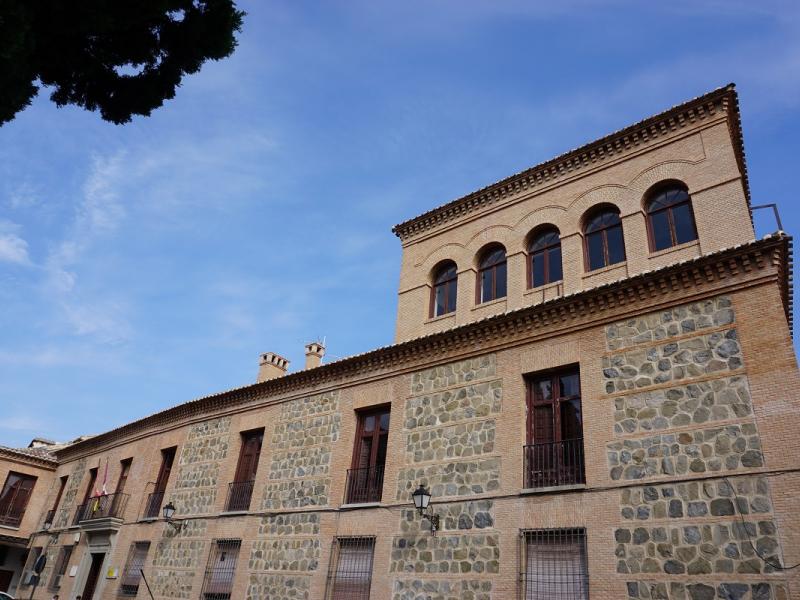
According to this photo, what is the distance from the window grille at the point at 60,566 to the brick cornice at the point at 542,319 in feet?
28.6

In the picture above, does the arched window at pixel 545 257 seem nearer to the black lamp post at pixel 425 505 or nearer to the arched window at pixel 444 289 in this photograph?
the arched window at pixel 444 289

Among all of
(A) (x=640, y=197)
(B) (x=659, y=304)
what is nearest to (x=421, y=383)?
(B) (x=659, y=304)

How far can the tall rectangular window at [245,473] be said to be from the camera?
50.6ft

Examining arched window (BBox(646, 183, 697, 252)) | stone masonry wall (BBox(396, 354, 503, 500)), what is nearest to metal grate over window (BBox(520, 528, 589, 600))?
stone masonry wall (BBox(396, 354, 503, 500))

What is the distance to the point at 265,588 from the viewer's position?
13.4 meters

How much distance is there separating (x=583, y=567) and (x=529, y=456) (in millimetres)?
1932

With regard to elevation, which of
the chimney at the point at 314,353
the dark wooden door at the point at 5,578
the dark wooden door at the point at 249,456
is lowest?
the dark wooden door at the point at 5,578

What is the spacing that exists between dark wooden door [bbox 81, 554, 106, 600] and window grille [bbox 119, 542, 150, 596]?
1951mm

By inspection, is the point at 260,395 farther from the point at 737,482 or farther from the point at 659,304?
the point at 737,482

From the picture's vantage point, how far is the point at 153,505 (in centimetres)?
1827

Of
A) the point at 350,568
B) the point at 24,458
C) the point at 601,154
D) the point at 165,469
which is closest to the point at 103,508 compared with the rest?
the point at 165,469

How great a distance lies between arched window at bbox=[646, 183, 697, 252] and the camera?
11.9 metres

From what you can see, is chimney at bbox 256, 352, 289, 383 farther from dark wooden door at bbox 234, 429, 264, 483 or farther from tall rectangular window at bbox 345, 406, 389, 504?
tall rectangular window at bbox 345, 406, 389, 504

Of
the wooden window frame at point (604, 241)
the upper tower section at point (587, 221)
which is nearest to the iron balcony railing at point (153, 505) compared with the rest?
the upper tower section at point (587, 221)
